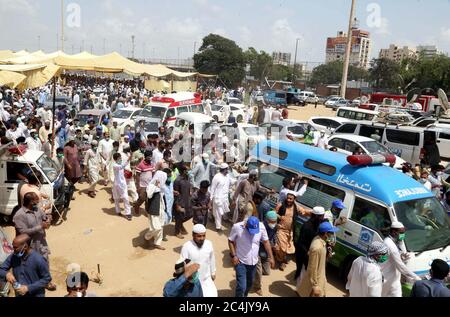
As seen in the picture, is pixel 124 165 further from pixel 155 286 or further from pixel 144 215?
pixel 155 286

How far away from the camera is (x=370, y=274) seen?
168 inches

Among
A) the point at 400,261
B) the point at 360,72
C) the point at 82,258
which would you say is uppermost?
the point at 360,72

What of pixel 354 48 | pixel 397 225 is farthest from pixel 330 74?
pixel 397 225

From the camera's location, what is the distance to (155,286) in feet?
19.9

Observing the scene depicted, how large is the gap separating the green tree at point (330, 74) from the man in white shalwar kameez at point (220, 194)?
239 feet

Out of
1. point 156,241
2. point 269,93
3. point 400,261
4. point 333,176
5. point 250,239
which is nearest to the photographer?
point 400,261

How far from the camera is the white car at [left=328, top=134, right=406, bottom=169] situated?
11.9m

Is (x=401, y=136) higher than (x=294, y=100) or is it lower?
lower

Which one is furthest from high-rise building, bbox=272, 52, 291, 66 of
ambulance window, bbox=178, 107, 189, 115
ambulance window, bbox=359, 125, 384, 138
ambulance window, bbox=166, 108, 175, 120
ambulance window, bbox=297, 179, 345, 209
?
ambulance window, bbox=297, 179, 345, 209

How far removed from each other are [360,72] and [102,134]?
79.5 metres

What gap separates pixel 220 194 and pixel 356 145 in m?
5.96

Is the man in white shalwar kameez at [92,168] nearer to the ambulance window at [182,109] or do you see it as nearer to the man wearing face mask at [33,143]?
the man wearing face mask at [33,143]

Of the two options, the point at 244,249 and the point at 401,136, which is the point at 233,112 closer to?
the point at 401,136

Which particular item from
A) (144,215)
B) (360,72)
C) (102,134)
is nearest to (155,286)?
(144,215)
